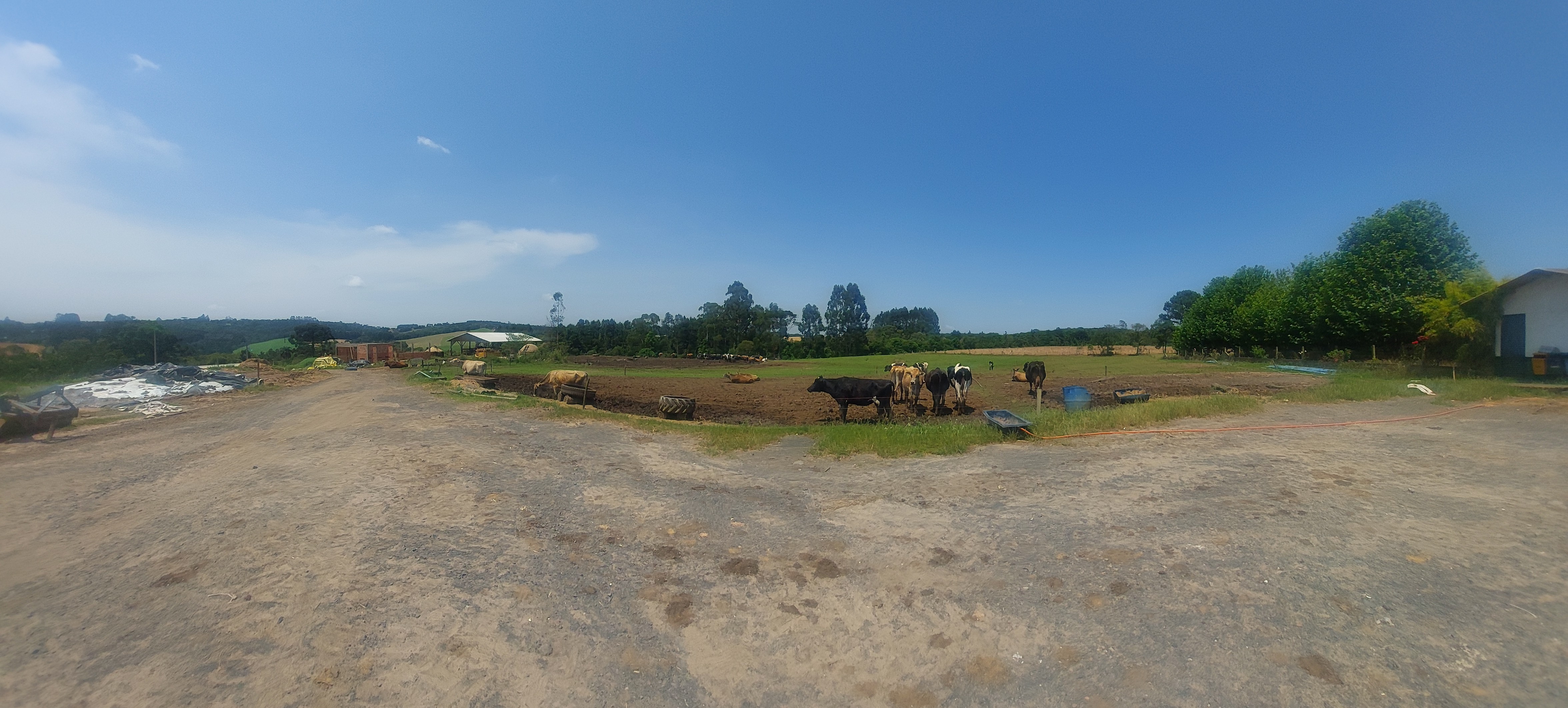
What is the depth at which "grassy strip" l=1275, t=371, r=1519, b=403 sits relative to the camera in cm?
1405

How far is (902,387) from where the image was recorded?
2042 centimetres

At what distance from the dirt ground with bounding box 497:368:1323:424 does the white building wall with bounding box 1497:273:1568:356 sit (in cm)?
535

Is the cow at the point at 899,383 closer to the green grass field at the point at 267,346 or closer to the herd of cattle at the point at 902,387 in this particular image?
the herd of cattle at the point at 902,387

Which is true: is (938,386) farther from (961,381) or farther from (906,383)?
(906,383)

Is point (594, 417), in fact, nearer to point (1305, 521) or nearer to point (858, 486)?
point (858, 486)

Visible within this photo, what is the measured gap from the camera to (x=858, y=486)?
7488mm

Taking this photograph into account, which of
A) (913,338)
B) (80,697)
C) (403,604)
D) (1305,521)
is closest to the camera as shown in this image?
(80,697)

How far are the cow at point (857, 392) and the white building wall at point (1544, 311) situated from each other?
2040 cm

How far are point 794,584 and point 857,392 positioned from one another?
40.7ft

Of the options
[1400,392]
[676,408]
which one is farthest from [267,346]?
[1400,392]

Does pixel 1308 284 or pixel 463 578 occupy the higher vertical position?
pixel 1308 284

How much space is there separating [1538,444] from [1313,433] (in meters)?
2.46

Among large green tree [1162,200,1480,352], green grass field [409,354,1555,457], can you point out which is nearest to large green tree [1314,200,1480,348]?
large green tree [1162,200,1480,352]

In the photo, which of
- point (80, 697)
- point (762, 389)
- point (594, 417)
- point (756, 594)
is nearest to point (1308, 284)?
point (762, 389)
